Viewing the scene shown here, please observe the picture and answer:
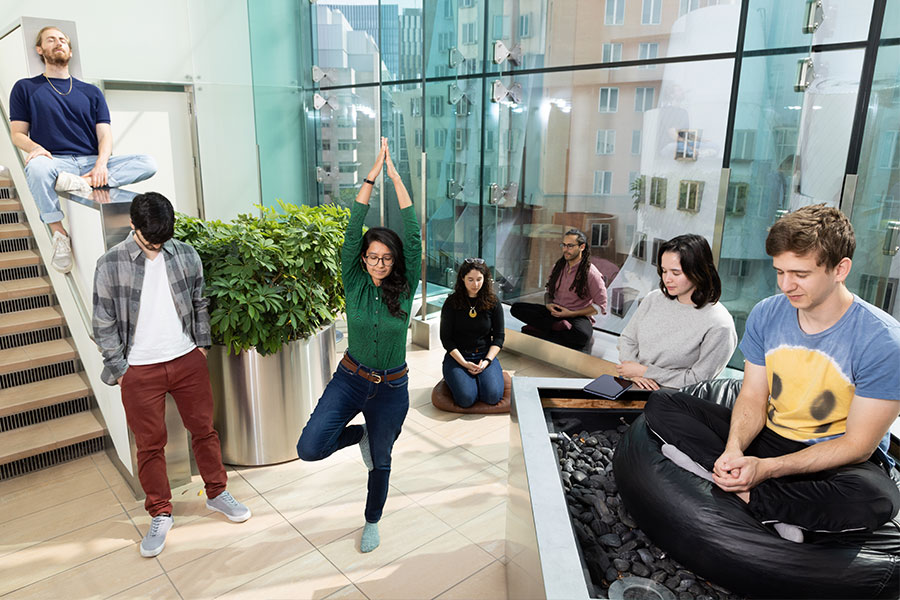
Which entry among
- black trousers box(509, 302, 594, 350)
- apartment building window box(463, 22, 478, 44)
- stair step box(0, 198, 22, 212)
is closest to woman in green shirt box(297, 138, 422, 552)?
A: black trousers box(509, 302, 594, 350)

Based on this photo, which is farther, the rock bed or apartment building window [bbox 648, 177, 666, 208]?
apartment building window [bbox 648, 177, 666, 208]

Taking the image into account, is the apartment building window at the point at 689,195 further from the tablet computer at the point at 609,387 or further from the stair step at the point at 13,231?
the stair step at the point at 13,231

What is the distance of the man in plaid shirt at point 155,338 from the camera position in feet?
8.78

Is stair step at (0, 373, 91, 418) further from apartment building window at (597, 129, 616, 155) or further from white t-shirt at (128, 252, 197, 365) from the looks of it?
apartment building window at (597, 129, 616, 155)

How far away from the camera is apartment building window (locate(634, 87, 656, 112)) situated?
4.41m

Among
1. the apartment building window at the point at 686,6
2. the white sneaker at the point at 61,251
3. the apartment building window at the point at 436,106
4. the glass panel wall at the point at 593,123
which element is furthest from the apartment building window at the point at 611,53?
the white sneaker at the point at 61,251

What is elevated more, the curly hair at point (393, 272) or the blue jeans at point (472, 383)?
the curly hair at point (393, 272)

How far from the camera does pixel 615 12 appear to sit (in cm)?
445

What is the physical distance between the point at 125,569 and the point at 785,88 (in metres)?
4.26

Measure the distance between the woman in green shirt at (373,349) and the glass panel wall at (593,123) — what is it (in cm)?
229

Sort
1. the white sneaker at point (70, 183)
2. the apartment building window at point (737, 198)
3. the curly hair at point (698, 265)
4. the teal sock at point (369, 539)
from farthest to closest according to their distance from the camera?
the apartment building window at point (737, 198) → the white sneaker at point (70, 183) → the teal sock at point (369, 539) → the curly hair at point (698, 265)

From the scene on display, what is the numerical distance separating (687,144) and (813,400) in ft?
9.35

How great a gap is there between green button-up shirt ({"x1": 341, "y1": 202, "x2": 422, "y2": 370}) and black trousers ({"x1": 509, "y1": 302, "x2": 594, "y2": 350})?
2346mm

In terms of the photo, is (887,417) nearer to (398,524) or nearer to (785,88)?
(398,524)
